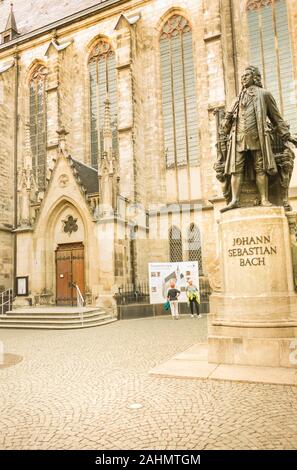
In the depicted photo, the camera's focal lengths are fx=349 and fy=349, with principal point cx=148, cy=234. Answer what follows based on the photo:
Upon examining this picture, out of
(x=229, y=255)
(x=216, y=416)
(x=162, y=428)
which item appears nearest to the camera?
(x=162, y=428)

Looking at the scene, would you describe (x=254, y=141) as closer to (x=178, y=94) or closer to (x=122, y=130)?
(x=122, y=130)

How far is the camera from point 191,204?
18469 millimetres

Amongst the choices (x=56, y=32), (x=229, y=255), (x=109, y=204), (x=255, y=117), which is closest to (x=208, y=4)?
(x=56, y=32)

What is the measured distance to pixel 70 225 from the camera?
54.5 ft

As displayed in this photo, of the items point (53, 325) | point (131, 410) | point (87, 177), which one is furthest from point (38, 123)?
point (131, 410)

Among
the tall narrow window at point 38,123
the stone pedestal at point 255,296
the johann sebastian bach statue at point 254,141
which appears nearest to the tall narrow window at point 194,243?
the tall narrow window at point 38,123

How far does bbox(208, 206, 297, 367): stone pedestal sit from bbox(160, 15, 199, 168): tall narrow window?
Answer: 13.9 meters

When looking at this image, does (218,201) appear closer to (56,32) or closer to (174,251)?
(174,251)

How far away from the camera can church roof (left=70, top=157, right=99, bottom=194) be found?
17281 millimetres

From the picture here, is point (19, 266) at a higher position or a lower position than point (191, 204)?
lower

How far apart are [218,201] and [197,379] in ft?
38.1

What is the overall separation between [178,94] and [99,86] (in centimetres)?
528

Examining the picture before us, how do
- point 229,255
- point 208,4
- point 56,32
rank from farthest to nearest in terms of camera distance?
point 56,32 < point 208,4 < point 229,255

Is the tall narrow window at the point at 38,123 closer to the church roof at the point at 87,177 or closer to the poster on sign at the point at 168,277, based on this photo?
the church roof at the point at 87,177
